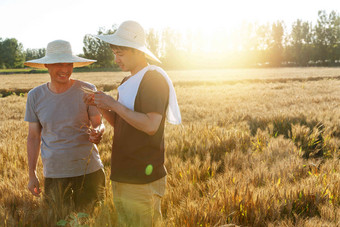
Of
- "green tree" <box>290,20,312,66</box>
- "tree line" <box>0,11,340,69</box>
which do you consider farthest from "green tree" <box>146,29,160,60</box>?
"green tree" <box>290,20,312,66</box>

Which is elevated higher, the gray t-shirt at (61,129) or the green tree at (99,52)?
the green tree at (99,52)

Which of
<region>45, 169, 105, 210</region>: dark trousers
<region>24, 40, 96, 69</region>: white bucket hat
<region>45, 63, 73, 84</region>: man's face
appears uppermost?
<region>24, 40, 96, 69</region>: white bucket hat

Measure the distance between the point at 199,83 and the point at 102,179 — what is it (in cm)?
2413

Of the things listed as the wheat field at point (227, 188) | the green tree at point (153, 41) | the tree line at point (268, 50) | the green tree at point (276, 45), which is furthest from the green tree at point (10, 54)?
the wheat field at point (227, 188)

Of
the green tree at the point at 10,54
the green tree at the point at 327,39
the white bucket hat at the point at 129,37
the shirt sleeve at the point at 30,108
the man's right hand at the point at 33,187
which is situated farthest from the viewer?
the green tree at the point at 10,54

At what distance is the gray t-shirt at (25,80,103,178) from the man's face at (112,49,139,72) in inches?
35.7

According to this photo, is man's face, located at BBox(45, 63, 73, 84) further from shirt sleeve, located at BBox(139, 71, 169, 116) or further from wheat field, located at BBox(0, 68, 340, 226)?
shirt sleeve, located at BBox(139, 71, 169, 116)

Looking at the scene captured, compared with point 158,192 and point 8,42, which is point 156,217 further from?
point 8,42

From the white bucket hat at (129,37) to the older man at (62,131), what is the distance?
93 centimetres

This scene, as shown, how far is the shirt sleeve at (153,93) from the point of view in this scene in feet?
6.49

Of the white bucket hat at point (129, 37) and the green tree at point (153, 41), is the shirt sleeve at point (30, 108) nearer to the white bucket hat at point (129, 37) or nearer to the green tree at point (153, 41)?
the white bucket hat at point (129, 37)

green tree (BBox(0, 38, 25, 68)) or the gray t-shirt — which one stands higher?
green tree (BBox(0, 38, 25, 68))

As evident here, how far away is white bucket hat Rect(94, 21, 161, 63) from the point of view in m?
2.04

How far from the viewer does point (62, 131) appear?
2.90m
